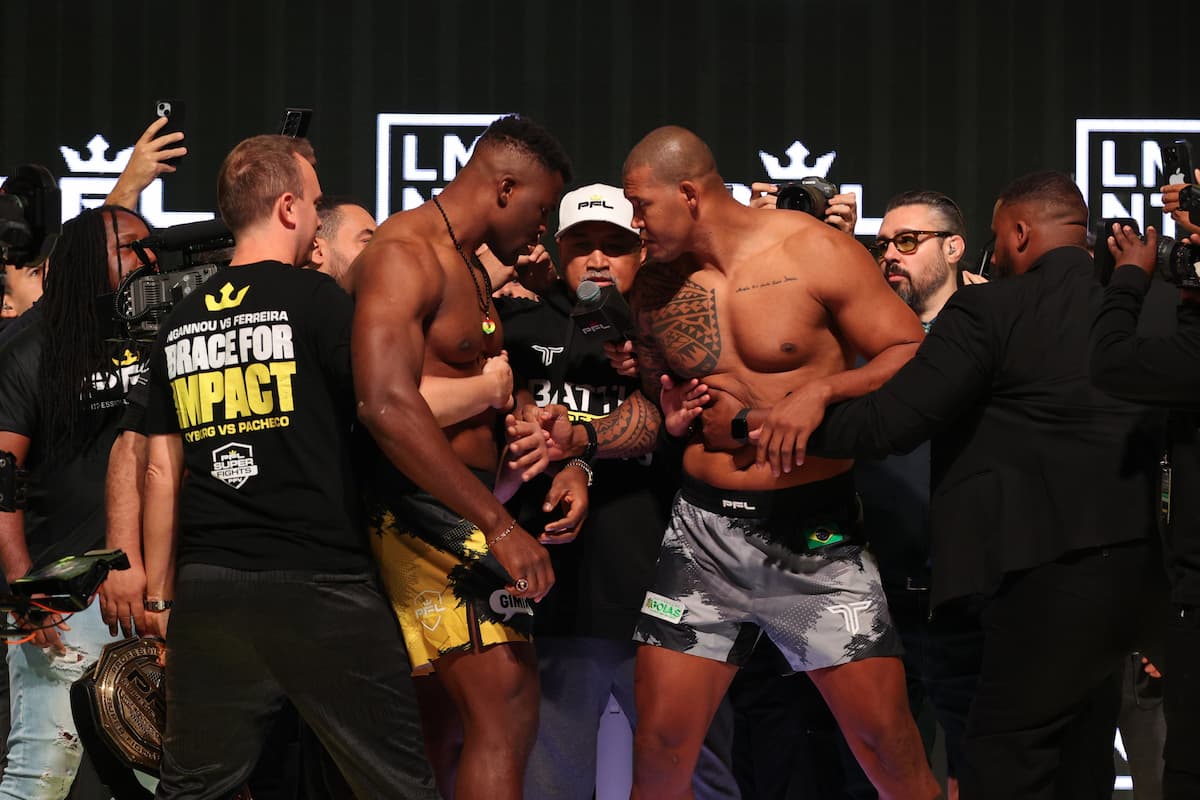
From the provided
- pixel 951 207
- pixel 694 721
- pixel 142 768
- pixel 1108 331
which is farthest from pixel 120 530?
pixel 951 207

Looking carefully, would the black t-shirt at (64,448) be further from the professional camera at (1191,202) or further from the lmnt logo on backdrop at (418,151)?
the professional camera at (1191,202)

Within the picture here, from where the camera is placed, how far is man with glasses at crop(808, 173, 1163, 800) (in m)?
2.86

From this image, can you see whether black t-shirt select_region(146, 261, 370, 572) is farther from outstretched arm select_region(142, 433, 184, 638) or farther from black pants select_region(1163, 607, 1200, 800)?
black pants select_region(1163, 607, 1200, 800)

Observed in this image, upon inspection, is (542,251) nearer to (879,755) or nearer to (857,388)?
(857,388)

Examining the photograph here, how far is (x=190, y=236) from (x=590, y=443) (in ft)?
3.66

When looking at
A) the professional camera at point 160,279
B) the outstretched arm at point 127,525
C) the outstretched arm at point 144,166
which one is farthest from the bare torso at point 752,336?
the outstretched arm at point 144,166

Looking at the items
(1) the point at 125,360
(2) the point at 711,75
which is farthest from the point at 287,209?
(2) the point at 711,75

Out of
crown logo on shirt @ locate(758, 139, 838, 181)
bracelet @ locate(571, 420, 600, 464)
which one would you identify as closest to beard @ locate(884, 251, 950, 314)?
crown logo on shirt @ locate(758, 139, 838, 181)

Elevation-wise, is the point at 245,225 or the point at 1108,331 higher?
the point at 245,225

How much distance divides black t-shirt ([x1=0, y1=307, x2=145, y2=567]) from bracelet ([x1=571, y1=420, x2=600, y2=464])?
1.15 m

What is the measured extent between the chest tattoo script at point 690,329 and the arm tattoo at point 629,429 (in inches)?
7.8

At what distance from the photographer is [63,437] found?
3400mm

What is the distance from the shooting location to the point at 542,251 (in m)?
3.85

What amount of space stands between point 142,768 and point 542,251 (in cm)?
179
